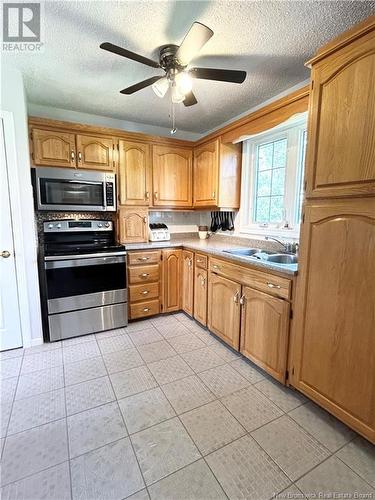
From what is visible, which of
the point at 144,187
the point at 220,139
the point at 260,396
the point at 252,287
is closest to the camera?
the point at 260,396

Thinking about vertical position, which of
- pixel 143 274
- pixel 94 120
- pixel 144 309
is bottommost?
pixel 144 309

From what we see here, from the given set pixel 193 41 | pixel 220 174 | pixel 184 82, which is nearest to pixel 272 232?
pixel 220 174

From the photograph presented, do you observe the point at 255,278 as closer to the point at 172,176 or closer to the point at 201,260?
the point at 201,260

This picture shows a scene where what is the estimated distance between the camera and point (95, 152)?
273cm

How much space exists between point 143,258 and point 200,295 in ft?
2.52

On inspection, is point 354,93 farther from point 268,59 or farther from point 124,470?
point 124,470

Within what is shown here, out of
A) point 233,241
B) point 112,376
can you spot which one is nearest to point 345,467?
point 112,376

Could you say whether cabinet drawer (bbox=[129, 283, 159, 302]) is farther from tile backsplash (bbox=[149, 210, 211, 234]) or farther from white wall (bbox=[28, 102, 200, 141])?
white wall (bbox=[28, 102, 200, 141])

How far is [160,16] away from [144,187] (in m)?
1.71

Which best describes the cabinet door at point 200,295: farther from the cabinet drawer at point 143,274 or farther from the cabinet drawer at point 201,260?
the cabinet drawer at point 143,274

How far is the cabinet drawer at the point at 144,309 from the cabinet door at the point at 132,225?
763 millimetres

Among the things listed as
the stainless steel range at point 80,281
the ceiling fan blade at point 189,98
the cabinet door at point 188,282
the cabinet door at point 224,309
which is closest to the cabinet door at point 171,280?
the cabinet door at point 188,282

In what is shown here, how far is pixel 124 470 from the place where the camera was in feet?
4.07

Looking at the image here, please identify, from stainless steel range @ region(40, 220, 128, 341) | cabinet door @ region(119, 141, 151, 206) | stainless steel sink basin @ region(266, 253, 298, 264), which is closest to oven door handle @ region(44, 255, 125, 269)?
stainless steel range @ region(40, 220, 128, 341)
